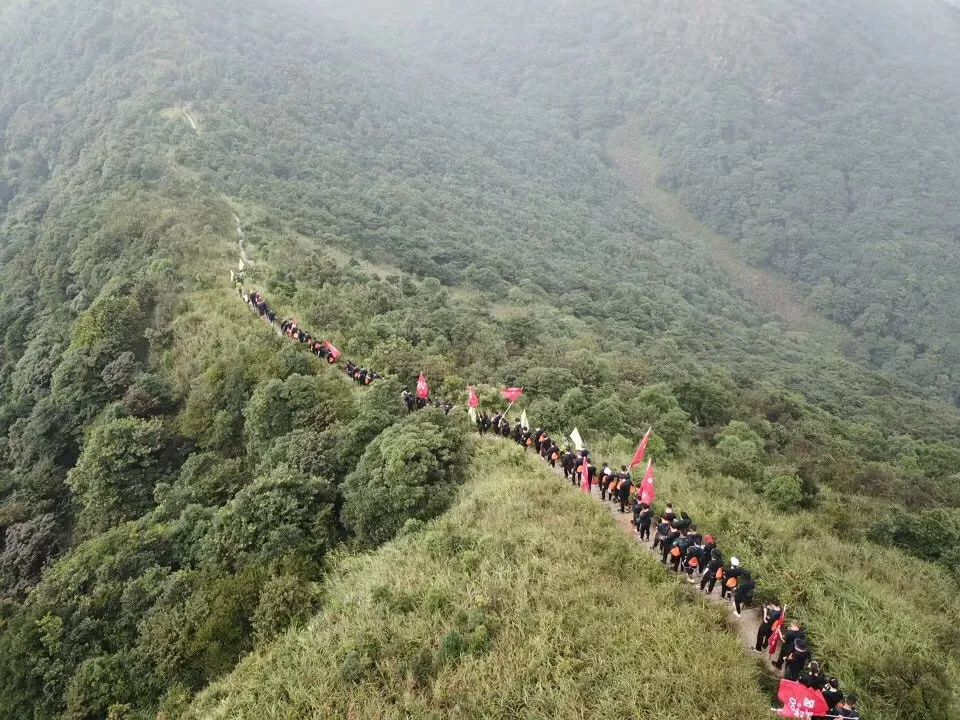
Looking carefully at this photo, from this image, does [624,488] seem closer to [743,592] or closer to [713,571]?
[713,571]

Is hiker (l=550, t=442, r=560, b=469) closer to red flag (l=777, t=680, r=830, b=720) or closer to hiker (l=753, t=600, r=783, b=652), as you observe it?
hiker (l=753, t=600, r=783, b=652)

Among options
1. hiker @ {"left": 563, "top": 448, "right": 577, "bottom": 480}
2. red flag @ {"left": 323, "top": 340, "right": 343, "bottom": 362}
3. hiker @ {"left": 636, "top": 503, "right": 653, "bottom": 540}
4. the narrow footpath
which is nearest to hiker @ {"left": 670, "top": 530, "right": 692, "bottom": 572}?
the narrow footpath

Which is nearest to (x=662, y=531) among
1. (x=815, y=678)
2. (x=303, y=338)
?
(x=815, y=678)

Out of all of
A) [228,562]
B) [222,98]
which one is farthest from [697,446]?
[222,98]

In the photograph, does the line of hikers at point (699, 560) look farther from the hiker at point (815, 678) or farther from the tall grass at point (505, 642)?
the tall grass at point (505, 642)

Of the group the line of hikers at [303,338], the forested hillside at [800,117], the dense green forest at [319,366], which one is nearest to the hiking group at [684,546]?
the dense green forest at [319,366]

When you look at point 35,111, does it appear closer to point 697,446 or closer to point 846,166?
point 697,446
